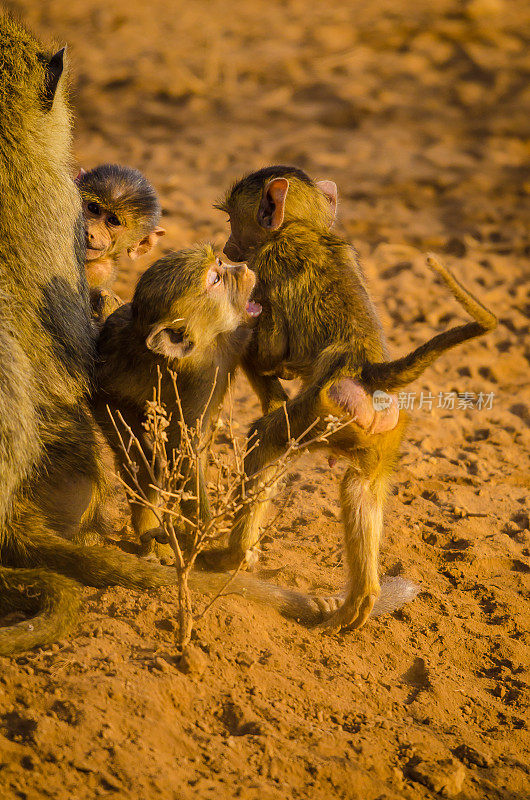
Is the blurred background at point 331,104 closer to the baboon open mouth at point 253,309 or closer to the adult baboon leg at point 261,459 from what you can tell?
the baboon open mouth at point 253,309

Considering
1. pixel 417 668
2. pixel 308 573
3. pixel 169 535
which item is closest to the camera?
pixel 169 535

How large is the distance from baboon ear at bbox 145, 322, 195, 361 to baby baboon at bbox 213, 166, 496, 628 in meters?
0.39

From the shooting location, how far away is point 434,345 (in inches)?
134

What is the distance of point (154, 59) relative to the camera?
11766 millimetres

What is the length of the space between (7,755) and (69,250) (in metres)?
2.07

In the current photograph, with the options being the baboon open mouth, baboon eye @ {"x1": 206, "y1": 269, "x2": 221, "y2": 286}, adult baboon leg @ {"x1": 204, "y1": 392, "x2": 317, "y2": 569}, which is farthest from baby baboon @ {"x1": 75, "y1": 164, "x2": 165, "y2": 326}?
adult baboon leg @ {"x1": 204, "y1": 392, "x2": 317, "y2": 569}

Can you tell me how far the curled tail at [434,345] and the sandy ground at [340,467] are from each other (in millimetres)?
1090

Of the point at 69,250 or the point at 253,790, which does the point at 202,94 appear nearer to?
the point at 69,250

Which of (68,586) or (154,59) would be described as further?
(154,59)

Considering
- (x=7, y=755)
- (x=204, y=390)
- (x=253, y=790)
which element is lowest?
(x=253, y=790)

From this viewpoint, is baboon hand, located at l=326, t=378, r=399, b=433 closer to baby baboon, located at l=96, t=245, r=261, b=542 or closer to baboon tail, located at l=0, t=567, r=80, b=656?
baby baboon, located at l=96, t=245, r=261, b=542

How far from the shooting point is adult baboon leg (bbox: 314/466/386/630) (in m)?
3.83

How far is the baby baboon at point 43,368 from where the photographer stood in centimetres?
Result: 351

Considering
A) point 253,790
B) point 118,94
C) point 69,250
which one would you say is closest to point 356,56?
point 118,94
